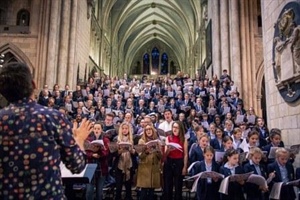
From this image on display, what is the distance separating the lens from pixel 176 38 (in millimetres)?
42125

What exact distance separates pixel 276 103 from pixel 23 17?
44.4 ft

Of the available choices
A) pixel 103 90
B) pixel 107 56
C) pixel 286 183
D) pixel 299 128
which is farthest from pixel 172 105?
pixel 107 56

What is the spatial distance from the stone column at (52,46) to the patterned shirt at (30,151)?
1336cm

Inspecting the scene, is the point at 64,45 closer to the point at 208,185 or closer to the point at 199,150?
the point at 199,150

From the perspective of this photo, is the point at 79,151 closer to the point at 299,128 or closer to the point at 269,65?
the point at 299,128

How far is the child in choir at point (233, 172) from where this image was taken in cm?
473

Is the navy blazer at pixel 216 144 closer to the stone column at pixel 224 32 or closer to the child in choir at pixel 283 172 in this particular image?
the child in choir at pixel 283 172

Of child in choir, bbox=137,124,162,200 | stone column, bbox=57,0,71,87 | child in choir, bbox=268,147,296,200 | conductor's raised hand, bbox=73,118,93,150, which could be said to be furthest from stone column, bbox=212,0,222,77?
conductor's raised hand, bbox=73,118,93,150

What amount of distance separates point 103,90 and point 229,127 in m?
6.72

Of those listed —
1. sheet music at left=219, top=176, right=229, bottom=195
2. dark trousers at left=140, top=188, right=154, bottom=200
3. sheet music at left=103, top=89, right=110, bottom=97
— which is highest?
sheet music at left=103, top=89, right=110, bottom=97

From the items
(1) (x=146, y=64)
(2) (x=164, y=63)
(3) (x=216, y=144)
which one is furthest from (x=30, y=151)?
(2) (x=164, y=63)

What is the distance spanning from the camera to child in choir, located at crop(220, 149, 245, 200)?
15.5 ft

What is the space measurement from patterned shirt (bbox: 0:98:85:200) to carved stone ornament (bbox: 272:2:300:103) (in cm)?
585

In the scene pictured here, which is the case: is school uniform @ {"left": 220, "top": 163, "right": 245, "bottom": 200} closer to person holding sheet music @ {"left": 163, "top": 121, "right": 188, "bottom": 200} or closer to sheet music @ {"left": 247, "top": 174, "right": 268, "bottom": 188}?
sheet music @ {"left": 247, "top": 174, "right": 268, "bottom": 188}
